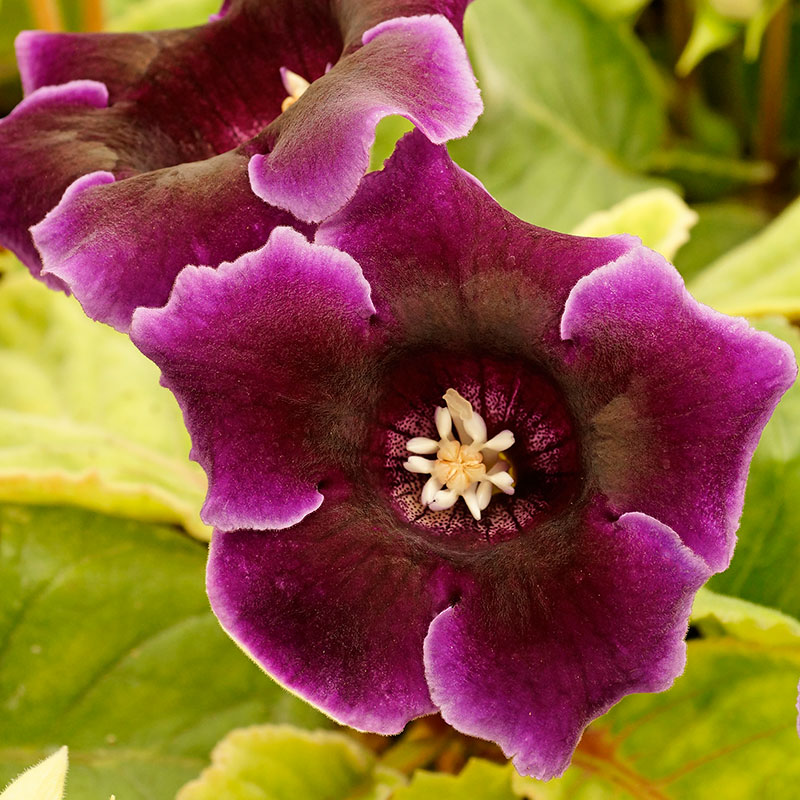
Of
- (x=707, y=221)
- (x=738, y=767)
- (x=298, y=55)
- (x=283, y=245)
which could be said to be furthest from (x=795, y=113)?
(x=283, y=245)

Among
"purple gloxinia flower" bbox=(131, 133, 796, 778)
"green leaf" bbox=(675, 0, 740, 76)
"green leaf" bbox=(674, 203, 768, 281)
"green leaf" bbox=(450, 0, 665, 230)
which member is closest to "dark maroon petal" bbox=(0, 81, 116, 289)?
"purple gloxinia flower" bbox=(131, 133, 796, 778)

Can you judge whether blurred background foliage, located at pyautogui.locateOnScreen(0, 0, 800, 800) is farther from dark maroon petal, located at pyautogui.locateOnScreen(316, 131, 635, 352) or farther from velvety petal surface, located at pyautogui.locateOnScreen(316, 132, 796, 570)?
dark maroon petal, located at pyautogui.locateOnScreen(316, 131, 635, 352)

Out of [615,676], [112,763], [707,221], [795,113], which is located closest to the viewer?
[615,676]

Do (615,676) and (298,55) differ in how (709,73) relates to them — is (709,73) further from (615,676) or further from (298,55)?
(615,676)

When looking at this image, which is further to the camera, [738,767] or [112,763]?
[112,763]

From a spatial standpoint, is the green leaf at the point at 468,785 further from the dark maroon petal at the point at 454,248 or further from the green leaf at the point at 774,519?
the dark maroon petal at the point at 454,248

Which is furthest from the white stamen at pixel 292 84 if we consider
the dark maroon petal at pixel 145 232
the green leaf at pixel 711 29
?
the green leaf at pixel 711 29

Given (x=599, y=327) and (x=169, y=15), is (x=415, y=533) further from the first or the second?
(x=169, y=15)

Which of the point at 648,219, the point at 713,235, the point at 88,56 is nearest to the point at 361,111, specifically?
the point at 88,56
